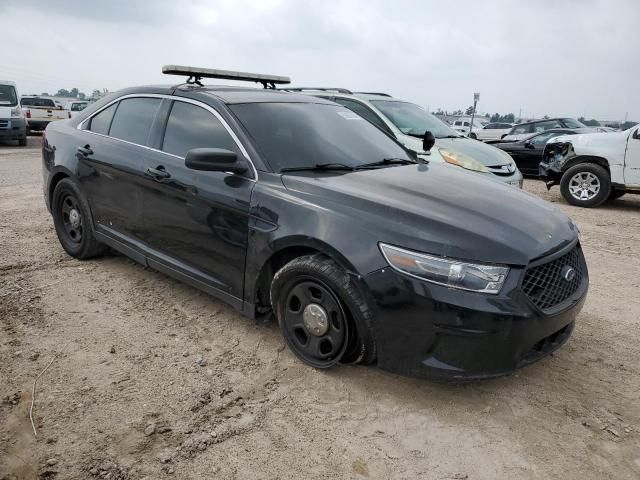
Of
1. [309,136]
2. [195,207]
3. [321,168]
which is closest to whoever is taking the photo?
[321,168]

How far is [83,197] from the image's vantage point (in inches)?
178

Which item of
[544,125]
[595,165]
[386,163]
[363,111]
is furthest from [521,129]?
[386,163]

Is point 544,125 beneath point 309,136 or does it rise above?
above

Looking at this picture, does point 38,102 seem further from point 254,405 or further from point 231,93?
point 254,405

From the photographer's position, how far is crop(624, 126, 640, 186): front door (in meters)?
8.03

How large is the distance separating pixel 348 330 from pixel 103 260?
9.80ft

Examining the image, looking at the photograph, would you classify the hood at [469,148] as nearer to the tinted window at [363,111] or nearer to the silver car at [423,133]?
the silver car at [423,133]

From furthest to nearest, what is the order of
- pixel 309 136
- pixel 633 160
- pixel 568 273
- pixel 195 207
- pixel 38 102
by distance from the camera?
pixel 38 102 < pixel 633 160 < pixel 309 136 < pixel 195 207 < pixel 568 273

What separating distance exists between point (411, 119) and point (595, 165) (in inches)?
128

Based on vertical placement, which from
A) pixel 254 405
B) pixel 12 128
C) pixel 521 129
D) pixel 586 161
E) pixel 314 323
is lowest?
pixel 254 405

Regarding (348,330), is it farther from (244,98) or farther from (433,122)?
(433,122)

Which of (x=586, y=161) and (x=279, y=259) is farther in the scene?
(x=586, y=161)

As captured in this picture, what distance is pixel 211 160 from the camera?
10.2 feet

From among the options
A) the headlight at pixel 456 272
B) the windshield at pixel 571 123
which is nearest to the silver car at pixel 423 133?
the headlight at pixel 456 272
